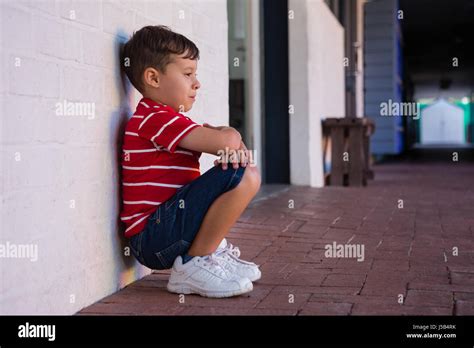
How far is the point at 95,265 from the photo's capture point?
2.04m

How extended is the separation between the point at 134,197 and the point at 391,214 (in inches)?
93.2

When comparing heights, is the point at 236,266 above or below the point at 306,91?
below

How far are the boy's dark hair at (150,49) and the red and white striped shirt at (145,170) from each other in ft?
0.40

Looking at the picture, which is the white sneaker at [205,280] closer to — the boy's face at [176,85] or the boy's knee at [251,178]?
the boy's knee at [251,178]

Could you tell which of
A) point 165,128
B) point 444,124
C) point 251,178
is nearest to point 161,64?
point 165,128

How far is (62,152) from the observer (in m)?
1.82

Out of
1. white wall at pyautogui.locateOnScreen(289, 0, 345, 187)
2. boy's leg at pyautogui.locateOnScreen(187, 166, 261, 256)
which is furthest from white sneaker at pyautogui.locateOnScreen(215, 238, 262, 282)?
white wall at pyautogui.locateOnScreen(289, 0, 345, 187)

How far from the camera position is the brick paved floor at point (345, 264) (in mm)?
1989

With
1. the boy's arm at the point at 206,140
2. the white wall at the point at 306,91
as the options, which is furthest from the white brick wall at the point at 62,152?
the white wall at the point at 306,91

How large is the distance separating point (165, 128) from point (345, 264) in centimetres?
101

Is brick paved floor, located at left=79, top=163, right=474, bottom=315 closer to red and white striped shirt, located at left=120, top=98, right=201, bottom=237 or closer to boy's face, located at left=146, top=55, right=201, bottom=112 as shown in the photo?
red and white striped shirt, located at left=120, top=98, right=201, bottom=237

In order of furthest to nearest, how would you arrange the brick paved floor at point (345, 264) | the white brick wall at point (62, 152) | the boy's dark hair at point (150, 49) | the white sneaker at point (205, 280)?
the boy's dark hair at point (150, 49), the white sneaker at point (205, 280), the brick paved floor at point (345, 264), the white brick wall at point (62, 152)

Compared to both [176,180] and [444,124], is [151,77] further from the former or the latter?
[444,124]

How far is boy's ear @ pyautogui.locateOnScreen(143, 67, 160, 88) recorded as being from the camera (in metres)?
2.21
